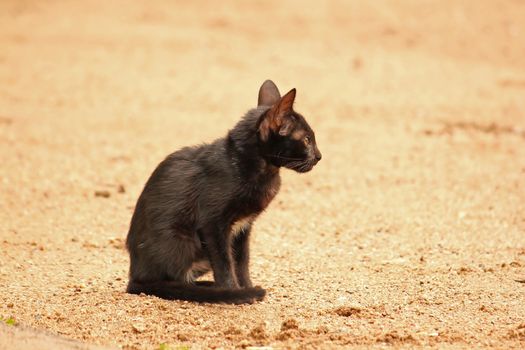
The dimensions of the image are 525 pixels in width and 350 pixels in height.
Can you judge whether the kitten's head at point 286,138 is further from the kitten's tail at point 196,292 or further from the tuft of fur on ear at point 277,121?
the kitten's tail at point 196,292

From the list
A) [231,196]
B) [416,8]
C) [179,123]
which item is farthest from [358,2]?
[231,196]

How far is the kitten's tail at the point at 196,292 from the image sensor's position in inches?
207

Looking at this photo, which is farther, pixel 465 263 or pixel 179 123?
pixel 179 123

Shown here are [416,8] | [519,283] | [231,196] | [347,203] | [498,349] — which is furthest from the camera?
[416,8]

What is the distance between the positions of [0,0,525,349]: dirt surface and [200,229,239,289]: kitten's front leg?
0.21 m

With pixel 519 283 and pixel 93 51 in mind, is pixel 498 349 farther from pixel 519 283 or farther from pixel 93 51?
pixel 93 51

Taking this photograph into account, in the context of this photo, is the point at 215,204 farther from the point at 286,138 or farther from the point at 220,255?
the point at 286,138

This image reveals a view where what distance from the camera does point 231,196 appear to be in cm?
538

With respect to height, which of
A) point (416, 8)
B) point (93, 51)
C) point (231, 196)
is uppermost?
point (416, 8)

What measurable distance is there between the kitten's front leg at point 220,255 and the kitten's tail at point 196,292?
98mm

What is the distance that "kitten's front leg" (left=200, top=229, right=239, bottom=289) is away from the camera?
538 centimetres

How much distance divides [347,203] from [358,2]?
10.8 meters

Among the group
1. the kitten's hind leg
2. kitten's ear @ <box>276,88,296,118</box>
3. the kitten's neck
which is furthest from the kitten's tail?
kitten's ear @ <box>276,88,296,118</box>

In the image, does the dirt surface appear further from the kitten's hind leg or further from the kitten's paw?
the kitten's hind leg
